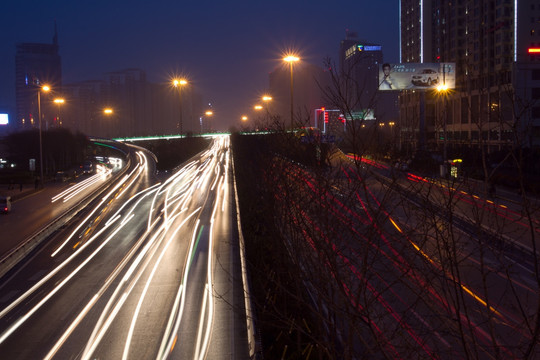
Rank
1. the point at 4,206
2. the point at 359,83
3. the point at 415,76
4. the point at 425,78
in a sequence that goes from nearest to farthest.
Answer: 1. the point at 359,83
2. the point at 4,206
3. the point at 415,76
4. the point at 425,78

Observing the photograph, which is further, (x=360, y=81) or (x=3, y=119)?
(x=3, y=119)

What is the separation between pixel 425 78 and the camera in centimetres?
3722

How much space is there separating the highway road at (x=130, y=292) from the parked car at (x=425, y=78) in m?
20.9

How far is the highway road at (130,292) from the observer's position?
338 inches

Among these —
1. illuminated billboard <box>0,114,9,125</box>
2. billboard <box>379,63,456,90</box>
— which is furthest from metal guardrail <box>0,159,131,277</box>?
illuminated billboard <box>0,114,9,125</box>

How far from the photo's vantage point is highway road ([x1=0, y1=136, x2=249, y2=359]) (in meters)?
8.58

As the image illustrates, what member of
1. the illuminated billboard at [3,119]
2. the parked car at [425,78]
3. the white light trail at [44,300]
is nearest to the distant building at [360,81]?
the parked car at [425,78]

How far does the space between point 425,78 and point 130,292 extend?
101 ft

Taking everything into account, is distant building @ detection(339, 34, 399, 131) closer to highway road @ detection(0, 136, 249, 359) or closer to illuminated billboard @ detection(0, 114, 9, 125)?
highway road @ detection(0, 136, 249, 359)

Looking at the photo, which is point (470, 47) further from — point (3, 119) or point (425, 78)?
point (3, 119)

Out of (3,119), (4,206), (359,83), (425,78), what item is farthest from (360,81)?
(3,119)

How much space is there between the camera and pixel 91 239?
17.4m

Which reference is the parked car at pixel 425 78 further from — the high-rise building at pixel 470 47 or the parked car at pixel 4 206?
the parked car at pixel 4 206

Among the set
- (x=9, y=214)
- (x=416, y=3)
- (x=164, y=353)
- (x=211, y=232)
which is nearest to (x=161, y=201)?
(x=9, y=214)
